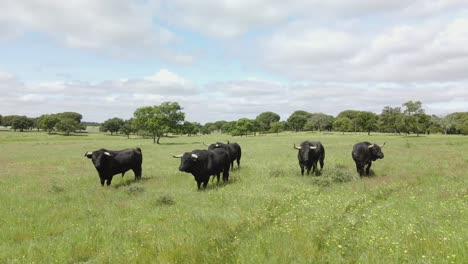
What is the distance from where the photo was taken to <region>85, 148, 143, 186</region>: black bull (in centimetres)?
1622

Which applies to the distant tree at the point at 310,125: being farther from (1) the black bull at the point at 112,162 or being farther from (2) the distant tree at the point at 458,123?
(1) the black bull at the point at 112,162

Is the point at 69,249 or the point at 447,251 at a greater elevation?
the point at 447,251

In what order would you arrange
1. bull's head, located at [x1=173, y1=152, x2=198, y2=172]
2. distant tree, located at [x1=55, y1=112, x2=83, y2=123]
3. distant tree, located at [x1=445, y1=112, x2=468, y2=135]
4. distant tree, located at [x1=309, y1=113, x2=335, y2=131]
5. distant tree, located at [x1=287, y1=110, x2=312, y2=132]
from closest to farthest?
bull's head, located at [x1=173, y1=152, x2=198, y2=172]
distant tree, located at [x1=445, y1=112, x2=468, y2=135]
distant tree, located at [x1=309, y1=113, x2=335, y2=131]
distant tree, located at [x1=287, y1=110, x2=312, y2=132]
distant tree, located at [x1=55, y1=112, x2=83, y2=123]

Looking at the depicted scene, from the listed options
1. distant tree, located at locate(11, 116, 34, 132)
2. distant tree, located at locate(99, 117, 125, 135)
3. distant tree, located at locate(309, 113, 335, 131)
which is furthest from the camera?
distant tree, located at locate(99, 117, 125, 135)

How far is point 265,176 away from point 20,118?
152 metres

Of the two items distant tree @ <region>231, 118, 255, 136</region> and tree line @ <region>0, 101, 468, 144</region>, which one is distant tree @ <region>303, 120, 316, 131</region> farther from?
distant tree @ <region>231, 118, 255, 136</region>

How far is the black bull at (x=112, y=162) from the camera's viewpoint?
16.2 m

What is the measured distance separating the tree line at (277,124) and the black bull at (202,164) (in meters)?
47.6

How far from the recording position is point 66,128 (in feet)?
372

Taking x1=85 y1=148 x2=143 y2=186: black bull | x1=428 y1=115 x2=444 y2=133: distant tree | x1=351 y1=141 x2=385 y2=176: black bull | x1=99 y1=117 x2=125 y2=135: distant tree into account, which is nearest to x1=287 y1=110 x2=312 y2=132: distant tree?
x1=428 y1=115 x2=444 y2=133: distant tree

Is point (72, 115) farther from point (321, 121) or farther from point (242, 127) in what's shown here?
point (321, 121)

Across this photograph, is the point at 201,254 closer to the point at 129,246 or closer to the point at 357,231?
the point at 129,246

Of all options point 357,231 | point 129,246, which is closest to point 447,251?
point 357,231

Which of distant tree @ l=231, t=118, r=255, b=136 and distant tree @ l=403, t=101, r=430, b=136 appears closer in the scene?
distant tree @ l=403, t=101, r=430, b=136
